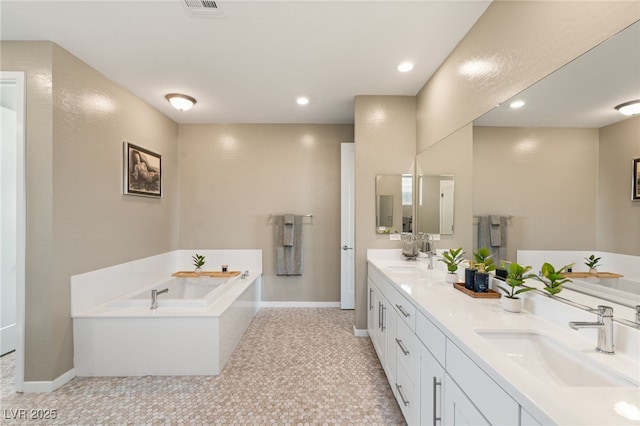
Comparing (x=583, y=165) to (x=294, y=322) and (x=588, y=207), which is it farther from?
(x=294, y=322)

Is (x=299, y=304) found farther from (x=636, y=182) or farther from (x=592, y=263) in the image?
(x=636, y=182)

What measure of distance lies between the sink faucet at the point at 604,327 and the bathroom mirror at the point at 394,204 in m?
2.10

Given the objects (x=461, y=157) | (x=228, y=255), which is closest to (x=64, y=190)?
(x=228, y=255)

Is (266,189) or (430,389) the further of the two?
(266,189)

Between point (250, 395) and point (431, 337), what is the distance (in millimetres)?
1477

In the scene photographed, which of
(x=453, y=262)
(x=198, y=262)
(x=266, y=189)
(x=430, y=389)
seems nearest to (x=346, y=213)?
(x=266, y=189)

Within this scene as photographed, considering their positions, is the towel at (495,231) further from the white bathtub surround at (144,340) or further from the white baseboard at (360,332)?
the white bathtub surround at (144,340)

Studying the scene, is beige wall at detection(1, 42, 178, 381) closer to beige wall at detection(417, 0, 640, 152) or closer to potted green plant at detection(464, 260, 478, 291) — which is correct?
potted green plant at detection(464, 260, 478, 291)

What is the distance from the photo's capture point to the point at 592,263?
116 cm

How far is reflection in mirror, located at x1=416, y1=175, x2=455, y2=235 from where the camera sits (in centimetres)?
236

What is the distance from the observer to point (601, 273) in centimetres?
113

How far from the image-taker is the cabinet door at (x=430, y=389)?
1241 mm

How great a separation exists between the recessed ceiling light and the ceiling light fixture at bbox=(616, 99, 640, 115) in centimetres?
170

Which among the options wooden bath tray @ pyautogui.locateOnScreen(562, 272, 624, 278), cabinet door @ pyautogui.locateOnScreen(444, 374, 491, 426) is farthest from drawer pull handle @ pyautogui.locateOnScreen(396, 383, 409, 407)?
wooden bath tray @ pyautogui.locateOnScreen(562, 272, 624, 278)
